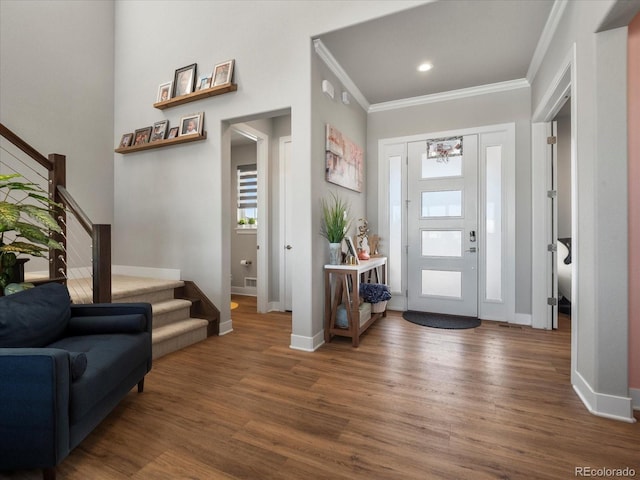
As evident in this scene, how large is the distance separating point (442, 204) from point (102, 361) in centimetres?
388

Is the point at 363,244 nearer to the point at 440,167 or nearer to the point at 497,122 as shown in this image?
the point at 440,167

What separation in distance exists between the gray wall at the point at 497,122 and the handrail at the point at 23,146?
3.60 metres

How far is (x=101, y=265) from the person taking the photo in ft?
8.14

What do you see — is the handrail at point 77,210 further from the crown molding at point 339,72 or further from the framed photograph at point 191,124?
the crown molding at point 339,72

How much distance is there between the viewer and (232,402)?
6.71 ft

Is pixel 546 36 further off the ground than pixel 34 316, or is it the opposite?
pixel 546 36

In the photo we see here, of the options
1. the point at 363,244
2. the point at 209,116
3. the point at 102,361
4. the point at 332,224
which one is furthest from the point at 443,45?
the point at 102,361

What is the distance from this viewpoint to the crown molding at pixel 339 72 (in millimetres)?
3085

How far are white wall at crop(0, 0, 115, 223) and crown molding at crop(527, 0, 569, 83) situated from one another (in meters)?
4.93

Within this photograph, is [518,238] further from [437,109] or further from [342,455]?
[342,455]

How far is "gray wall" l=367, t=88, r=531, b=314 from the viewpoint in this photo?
377 centimetres

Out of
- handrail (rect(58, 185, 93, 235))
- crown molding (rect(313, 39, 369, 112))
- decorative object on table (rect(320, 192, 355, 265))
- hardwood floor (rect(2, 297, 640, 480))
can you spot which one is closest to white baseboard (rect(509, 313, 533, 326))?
hardwood floor (rect(2, 297, 640, 480))

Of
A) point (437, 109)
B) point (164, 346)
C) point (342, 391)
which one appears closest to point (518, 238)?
point (437, 109)

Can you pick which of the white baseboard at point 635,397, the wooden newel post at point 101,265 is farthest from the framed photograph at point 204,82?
the white baseboard at point 635,397
